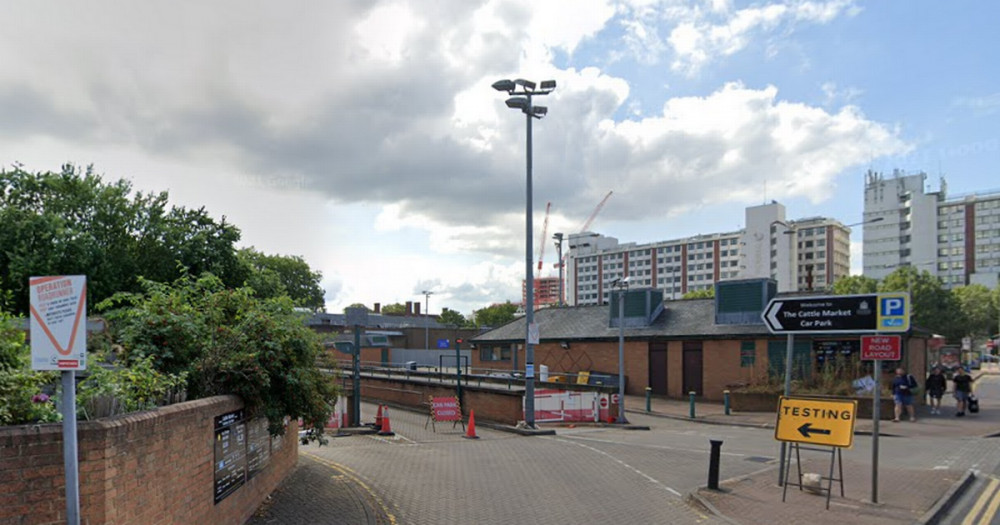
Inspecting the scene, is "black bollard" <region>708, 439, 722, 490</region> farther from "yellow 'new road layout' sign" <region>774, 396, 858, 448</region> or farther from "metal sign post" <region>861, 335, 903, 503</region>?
"metal sign post" <region>861, 335, 903, 503</region>

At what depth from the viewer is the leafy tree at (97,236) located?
2692 centimetres

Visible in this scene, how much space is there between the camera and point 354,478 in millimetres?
12703

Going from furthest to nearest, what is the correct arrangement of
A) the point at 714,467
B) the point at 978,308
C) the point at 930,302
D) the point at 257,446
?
1. the point at 978,308
2. the point at 930,302
3. the point at 714,467
4. the point at 257,446

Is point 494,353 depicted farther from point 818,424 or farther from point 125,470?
point 125,470

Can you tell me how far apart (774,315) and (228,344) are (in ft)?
30.1

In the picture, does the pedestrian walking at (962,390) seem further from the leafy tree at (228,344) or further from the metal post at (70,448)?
the metal post at (70,448)

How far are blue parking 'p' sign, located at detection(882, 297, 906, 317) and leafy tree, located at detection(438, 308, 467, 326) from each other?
11281cm

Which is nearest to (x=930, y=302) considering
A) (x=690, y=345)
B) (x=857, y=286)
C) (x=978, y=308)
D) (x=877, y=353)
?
(x=857, y=286)

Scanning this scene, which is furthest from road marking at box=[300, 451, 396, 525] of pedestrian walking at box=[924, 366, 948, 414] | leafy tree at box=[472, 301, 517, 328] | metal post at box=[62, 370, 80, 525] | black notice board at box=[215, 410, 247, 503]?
leafy tree at box=[472, 301, 517, 328]

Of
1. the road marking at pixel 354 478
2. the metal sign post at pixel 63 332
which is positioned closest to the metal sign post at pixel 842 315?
the road marking at pixel 354 478

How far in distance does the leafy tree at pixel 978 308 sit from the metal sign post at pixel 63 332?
94.3 meters

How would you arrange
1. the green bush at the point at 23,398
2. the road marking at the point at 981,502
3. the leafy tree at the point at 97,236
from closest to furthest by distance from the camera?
the green bush at the point at 23,398
the road marking at the point at 981,502
the leafy tree at the point at 97,236

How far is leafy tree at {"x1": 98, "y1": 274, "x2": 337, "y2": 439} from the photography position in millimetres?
8633

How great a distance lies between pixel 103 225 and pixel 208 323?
2594 centimetres
